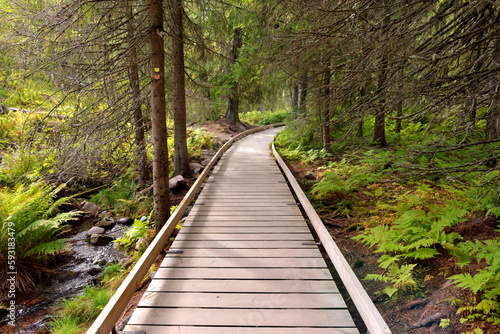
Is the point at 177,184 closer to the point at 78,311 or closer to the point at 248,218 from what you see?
the point at 248,218

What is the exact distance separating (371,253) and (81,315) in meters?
4.56

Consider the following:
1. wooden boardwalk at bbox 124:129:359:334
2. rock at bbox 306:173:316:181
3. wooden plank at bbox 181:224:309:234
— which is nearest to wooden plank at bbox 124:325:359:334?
wooden boardwalk at bbox 124:129:359:334

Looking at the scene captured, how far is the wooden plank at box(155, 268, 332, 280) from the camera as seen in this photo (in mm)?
3557

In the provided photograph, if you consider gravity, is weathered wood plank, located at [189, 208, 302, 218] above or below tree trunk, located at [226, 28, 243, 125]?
below

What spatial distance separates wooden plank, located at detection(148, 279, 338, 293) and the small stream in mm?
2168

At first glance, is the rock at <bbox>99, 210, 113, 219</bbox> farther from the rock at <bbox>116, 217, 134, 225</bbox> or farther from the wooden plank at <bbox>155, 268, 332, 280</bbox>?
the wooden plank at <bbox>155, 268, 332, 280</bbox>

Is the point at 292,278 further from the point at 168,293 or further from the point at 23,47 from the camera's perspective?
the point at 23,47

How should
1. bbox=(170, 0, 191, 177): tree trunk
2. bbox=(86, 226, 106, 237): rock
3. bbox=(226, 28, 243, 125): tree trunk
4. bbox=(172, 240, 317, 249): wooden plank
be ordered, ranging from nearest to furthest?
bbox=(172, 240, 317, 249): wooden plank → bbox=(86, 226, 106, 237): rock → bbox=(170, 0, 191, 177): tree trunk → bbox=(226, 28, 243, 125): tree trunk

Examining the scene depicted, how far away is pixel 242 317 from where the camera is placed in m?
2.87

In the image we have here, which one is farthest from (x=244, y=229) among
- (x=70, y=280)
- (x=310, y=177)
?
(x=310, y=177)

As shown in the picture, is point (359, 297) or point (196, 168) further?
point (196, 168)

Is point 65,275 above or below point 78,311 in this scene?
below

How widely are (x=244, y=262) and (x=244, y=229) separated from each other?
1161 mm

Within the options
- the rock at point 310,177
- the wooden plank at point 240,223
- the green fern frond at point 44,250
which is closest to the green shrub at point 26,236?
the green fern frond at point 44,250
